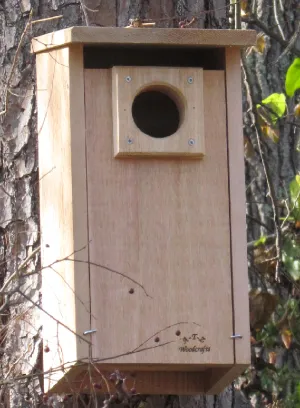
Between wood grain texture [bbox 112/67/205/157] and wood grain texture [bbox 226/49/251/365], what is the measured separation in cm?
9

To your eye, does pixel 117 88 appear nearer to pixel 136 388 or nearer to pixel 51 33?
pixel 51 33

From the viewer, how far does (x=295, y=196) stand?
A: 537cm

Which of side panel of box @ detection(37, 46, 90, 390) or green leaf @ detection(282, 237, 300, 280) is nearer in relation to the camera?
side panel of box @ detection(37, 46, 90, 390)

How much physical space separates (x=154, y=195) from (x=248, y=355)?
51cm

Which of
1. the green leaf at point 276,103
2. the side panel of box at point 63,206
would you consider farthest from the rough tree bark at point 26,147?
the green leaf at point 276,103

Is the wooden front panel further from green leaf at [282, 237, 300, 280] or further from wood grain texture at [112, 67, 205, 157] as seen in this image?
green leaf at [282, 237, 300, 280]

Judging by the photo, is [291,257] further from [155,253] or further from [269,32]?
[155,253]

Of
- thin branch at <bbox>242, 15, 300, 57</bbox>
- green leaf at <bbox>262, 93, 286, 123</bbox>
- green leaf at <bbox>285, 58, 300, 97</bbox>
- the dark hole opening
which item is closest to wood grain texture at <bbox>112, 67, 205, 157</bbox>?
the dark hole opening

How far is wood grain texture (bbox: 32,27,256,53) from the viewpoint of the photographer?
405cm

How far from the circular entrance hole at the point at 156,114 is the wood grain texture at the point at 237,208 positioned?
0.18 meters

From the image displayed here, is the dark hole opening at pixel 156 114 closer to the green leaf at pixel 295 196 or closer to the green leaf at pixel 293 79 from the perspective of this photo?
the green leaf at pixel 293 79

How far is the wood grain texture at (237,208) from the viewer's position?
410 centimetres

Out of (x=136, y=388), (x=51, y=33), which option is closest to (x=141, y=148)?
(x=51, y=33)

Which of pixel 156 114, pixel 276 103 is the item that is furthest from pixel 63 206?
pixel 276 103
